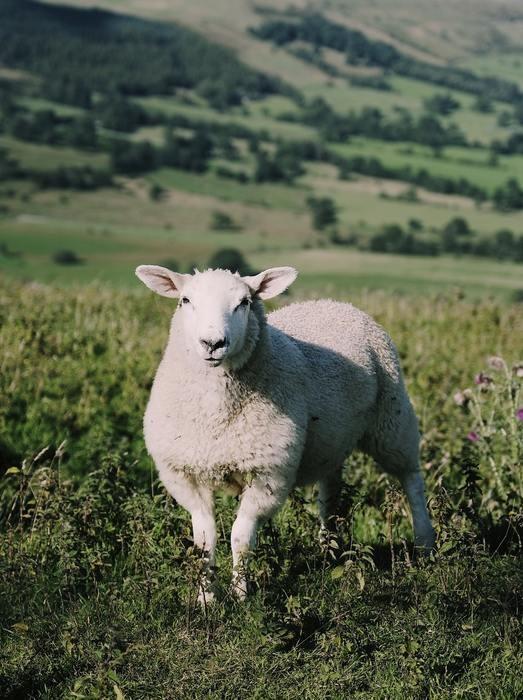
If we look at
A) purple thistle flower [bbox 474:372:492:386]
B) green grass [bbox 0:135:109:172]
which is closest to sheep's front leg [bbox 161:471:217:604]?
purple thistle flower [bbox 474:372:492:386]

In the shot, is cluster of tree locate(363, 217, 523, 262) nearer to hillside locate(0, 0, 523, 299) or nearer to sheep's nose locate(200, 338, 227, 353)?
hillside locate(0, 0, 523, 299)

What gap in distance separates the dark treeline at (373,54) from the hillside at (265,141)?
364 mm

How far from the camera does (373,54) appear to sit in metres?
160

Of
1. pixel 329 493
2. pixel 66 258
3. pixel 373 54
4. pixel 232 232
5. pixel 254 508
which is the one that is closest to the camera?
pixel 254 508

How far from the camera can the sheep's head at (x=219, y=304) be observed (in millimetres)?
4965

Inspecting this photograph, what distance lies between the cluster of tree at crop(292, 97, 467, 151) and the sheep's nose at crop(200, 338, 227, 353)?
114373 millimetres

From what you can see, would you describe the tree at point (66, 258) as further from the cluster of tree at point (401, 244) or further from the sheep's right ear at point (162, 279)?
the sheep's right ear at point (162, 279)

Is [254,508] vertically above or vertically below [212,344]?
below

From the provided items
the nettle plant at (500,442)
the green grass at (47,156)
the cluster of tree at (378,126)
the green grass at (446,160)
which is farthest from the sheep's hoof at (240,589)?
the cluster of tree at (378,126)

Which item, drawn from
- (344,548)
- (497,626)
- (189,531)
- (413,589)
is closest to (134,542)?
(189,531)

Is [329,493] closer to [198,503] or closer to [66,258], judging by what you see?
[198,503]

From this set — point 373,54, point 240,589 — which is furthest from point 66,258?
point 373,54

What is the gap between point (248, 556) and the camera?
17.1 ft

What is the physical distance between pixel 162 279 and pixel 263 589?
1898mm
